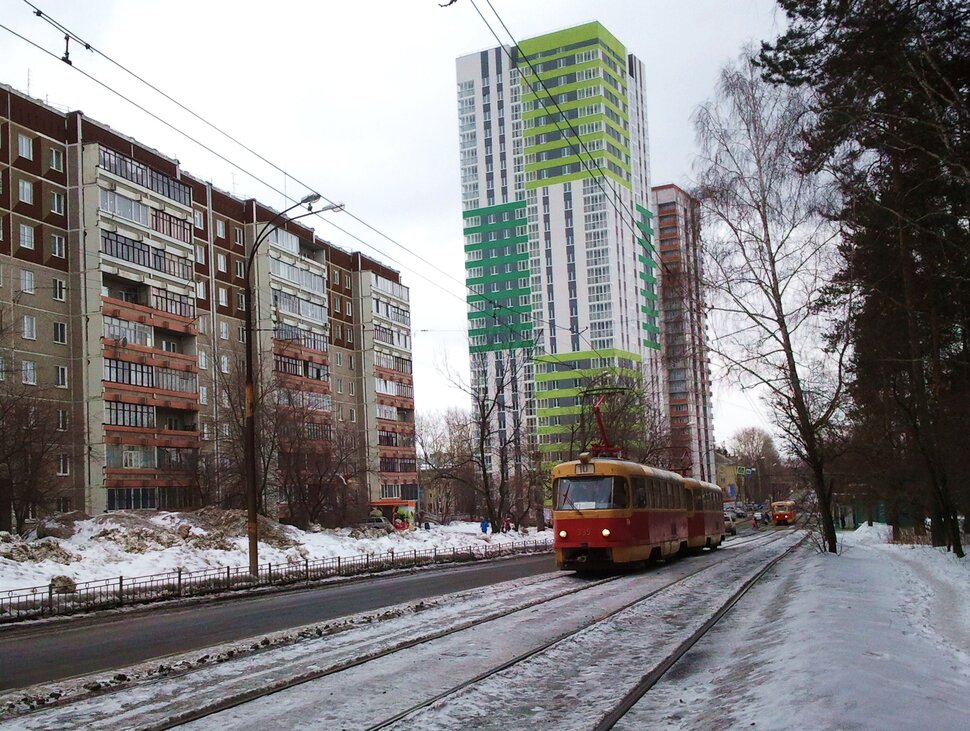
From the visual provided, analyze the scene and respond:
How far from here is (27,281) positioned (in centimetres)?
5312

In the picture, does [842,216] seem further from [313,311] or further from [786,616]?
[313,311]

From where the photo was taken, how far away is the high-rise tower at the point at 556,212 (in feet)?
416

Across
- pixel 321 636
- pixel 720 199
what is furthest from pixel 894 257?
pixel 321 636

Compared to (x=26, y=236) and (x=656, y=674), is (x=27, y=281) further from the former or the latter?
(x=656, y=674)

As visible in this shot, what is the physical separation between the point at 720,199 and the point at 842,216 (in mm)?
5403

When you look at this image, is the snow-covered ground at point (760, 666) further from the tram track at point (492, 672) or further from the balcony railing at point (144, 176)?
the balcony railing at point (144, 176)

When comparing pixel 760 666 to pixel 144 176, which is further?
pixel 144 176

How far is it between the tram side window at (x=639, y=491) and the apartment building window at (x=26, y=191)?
4183 cm

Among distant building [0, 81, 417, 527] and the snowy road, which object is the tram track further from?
distant building [0, 81, 417, 527]

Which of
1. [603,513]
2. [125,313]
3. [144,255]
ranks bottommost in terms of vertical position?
[603,513]

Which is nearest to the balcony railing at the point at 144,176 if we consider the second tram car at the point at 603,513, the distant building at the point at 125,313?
the distant building at the point at 125,313

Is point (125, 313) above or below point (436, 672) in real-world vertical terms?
above

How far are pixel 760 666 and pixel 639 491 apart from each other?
49.2ft

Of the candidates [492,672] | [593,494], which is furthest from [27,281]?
[492,672]
